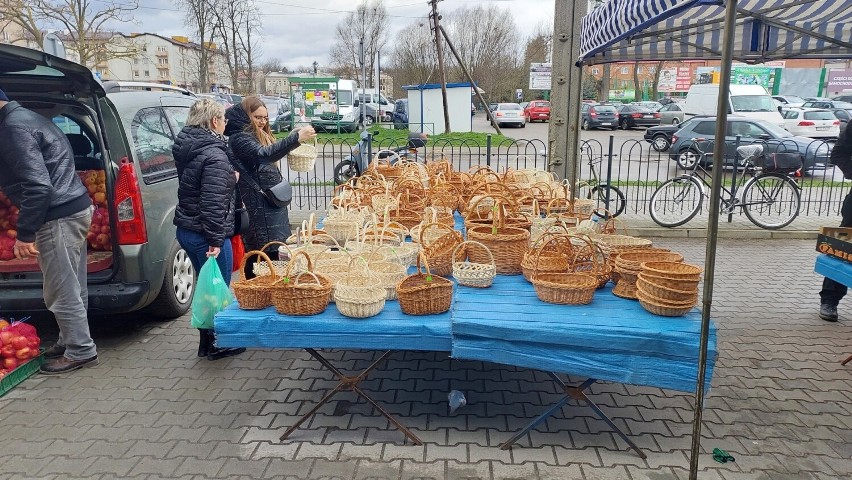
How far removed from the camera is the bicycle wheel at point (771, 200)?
345 inches

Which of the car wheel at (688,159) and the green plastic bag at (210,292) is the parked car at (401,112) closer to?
the car wheel at (688,159)

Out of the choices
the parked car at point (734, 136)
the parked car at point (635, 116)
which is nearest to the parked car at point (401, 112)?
the parked car at point (635, 116)

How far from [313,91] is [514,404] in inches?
945

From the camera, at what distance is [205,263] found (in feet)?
13.0

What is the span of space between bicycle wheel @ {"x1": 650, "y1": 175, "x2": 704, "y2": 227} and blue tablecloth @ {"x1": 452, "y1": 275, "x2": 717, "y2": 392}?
6.30 m

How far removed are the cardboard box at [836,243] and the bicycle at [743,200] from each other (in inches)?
175

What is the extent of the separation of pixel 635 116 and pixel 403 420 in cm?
3116

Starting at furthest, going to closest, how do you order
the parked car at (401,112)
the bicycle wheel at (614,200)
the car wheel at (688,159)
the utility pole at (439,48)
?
the parked car at (401,112) < the utility pole at (439,48) < the car wheel at (688,159) < the bicycle wheel at (614,200)

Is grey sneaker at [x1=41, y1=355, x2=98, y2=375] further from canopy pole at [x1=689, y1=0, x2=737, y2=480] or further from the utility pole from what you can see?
the utility pole

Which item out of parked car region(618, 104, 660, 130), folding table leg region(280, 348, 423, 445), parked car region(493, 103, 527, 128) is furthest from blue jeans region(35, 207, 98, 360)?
parked car region(618, 104, 660, 130)

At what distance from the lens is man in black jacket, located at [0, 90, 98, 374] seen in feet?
12.0

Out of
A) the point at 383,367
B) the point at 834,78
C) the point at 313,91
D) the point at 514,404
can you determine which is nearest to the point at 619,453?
the point at 514,404

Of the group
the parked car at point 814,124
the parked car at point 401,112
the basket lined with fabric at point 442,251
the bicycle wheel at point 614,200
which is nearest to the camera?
the basket lined with fabric at point 442,251

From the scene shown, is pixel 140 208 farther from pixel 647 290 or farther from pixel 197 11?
pixel 197 11
